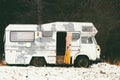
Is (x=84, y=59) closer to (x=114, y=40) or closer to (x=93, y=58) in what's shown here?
(x=93, y=58)

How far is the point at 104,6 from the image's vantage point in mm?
38219

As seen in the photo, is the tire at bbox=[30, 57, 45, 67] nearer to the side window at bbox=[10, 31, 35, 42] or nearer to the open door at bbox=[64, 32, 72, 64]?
the side window at bbox=[10, 31, 35, 42]

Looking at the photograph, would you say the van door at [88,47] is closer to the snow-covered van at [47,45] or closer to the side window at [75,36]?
the snow-covered van at [47,45]

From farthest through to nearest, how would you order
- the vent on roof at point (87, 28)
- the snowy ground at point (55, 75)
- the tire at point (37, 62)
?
the vent on roof at point (87, 28) < the tire at point (37, 62) < the snowy ground at point (55, 75)

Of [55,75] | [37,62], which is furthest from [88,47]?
[55,75]

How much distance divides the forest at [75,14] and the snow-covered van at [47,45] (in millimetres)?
8939

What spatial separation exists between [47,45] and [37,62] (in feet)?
4.13

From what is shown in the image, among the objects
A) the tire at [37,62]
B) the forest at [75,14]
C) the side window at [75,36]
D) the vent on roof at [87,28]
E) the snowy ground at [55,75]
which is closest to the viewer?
the snowy ground at [55,75]

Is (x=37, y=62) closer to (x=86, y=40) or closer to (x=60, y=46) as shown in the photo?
(x=60, y=46)

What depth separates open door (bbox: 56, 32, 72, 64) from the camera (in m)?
25.8

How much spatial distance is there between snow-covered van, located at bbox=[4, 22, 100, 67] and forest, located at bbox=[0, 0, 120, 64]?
29.3 feet

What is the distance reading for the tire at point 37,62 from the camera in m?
25.5

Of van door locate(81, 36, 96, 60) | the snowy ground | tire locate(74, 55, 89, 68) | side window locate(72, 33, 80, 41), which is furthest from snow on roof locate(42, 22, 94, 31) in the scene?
the snowy ground

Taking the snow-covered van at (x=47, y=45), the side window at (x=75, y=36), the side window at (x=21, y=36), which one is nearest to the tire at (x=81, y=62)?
the snow-covered van at (x=47, y=45)
